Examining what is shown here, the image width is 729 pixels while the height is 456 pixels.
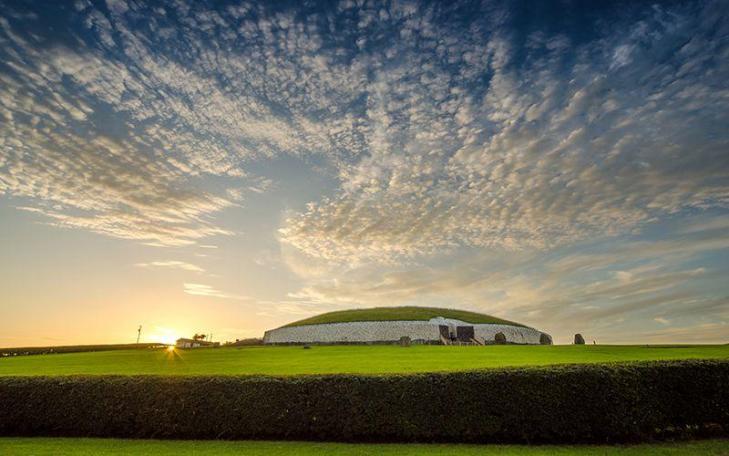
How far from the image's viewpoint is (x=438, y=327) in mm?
64250

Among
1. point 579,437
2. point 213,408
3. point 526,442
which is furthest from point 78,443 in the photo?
point 579,437

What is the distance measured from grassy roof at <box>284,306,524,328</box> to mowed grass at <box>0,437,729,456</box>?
53915mm

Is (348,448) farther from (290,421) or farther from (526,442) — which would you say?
(526,442)

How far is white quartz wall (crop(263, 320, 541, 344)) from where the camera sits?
6366 cm

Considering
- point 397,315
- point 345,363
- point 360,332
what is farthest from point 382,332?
point 345,363

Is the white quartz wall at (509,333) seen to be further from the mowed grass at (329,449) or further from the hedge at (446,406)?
the mowed grass at (329,449)

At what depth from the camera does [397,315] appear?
68.1m

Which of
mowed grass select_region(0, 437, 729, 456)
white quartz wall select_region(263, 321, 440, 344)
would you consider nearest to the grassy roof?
white quartz wall select_region(263, 321, 440, 344)

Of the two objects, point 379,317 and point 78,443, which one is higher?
point 379,317

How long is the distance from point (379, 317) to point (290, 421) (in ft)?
180

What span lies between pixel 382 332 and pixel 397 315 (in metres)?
4.86

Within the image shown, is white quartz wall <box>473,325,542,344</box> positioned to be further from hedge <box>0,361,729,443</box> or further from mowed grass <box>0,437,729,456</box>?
mowed grass <box>0,437,729,456</box>

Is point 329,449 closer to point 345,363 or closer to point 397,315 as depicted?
point 345,363

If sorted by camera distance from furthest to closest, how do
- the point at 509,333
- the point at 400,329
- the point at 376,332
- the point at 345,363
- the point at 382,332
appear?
the point at 509,333, the point at 376,332, the point at 382,332, the point at 400,329, the point at 345,363
